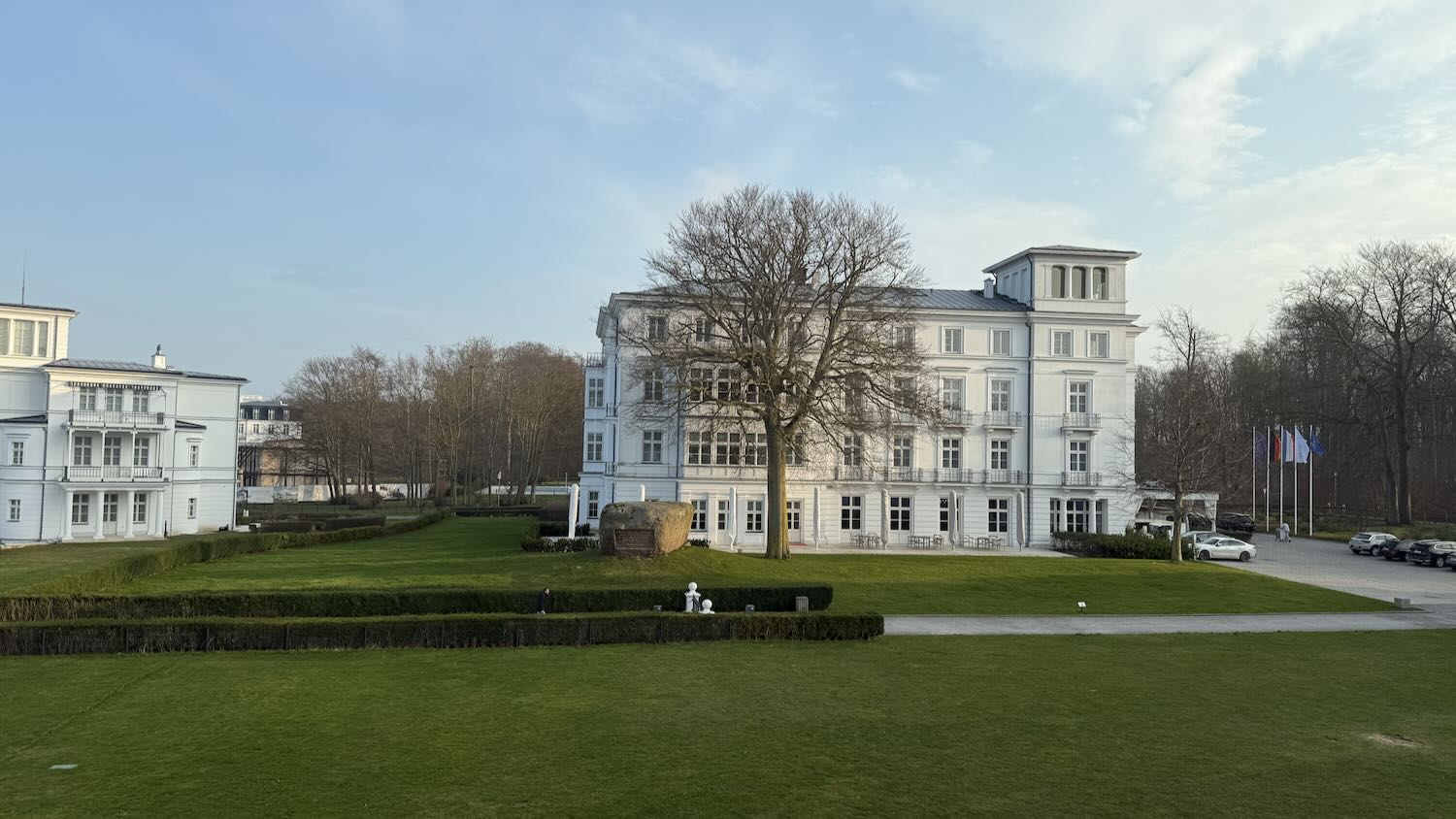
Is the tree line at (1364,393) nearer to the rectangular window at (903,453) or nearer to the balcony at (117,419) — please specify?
the rectangular window at (903,453)

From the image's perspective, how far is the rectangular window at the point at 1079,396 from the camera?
150 feet

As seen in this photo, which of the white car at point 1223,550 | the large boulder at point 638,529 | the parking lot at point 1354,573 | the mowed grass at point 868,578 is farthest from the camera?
the white car at point 1223,550

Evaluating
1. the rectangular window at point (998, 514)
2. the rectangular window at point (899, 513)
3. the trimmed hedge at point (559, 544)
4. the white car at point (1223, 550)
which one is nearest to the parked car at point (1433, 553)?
the white car at point (1223, 550)

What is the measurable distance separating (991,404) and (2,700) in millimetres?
40860

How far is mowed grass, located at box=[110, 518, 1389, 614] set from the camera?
2711cm

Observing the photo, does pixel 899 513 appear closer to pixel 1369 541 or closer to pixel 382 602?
pixel 1369 541

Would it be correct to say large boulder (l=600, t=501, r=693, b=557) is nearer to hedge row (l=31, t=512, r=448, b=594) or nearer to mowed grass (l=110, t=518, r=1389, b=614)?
mowed grass (l=110, t=518, r=1389, b=614)

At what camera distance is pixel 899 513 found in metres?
44.8

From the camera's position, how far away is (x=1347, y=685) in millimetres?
16125

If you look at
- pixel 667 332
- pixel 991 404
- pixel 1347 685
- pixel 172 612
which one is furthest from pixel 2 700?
pixel 991 404

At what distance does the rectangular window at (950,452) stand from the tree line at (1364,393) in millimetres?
12278

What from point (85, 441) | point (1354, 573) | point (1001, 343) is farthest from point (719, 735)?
point (85, 441)

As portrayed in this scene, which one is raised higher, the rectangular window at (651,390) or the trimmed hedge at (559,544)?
the rectangular window at (651,390)

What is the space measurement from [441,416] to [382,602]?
65330 mm
